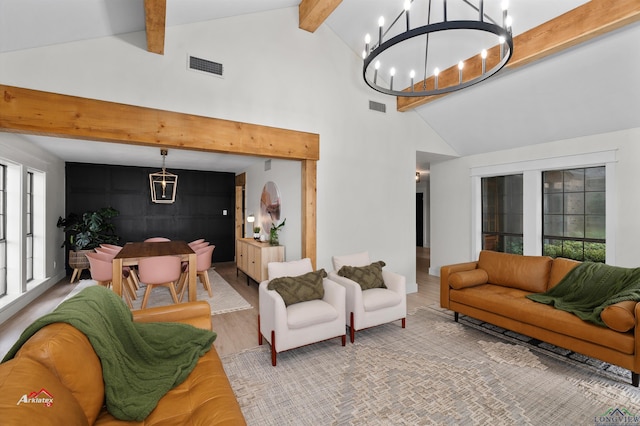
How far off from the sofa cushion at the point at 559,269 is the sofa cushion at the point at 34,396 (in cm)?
420

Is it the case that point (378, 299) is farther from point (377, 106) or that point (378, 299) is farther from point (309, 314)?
point (377, 106)

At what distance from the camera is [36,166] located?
192 inches

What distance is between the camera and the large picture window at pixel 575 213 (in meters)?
4.35

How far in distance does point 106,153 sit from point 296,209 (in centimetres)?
387

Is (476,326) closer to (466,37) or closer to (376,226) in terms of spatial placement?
(376,226)

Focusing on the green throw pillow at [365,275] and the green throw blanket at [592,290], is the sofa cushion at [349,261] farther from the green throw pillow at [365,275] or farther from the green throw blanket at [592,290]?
the green throw blanket at [592,290]

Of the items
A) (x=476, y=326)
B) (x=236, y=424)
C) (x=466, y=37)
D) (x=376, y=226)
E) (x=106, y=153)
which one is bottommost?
(x=476, y=326)

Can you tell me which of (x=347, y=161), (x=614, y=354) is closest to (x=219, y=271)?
(x=347, y=161)

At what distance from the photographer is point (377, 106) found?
16.3 ft

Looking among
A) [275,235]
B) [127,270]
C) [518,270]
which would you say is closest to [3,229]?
[127,270]

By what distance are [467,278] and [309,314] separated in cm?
208

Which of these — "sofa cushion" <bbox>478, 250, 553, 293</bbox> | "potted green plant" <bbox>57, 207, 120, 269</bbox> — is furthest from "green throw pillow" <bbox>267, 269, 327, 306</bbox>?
"potted green plant" <bbox>57, 207, 120, 269</bbox>

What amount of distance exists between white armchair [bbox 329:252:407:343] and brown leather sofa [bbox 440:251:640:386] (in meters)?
0.71

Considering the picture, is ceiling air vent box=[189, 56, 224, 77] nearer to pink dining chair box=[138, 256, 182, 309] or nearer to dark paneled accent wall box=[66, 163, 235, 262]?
pink dining chair box=[138, 256, 182, 309]
